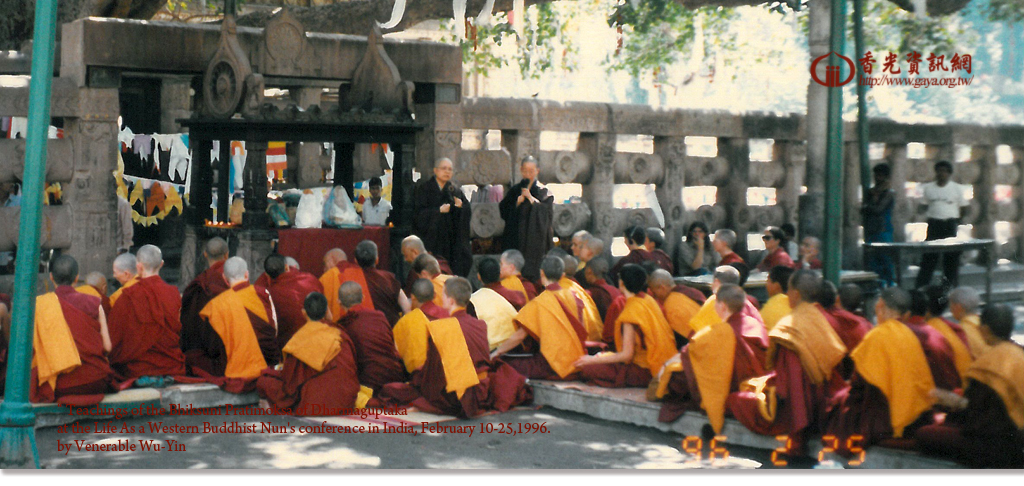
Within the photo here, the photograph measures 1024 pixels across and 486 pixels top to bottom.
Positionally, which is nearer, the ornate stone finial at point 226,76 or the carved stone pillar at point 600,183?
the ornate stone finial at point 226,76

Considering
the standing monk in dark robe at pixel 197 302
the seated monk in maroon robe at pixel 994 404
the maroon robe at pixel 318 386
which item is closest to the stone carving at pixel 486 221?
the standing monk in dark robe at pixel 197 302

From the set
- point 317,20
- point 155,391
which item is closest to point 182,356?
point 155,391

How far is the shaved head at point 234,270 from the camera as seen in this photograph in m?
7.79

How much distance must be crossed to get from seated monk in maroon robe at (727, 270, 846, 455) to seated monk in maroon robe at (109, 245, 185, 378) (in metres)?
3.68

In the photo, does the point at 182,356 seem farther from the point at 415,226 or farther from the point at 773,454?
the point at 773,454

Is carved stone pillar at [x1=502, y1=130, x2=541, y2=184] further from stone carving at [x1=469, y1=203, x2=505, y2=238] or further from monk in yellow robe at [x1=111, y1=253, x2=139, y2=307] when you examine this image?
→ monk in yellow robe at [x1=111, y1=253, x2=139, y2=307]

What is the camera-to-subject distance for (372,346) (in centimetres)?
768

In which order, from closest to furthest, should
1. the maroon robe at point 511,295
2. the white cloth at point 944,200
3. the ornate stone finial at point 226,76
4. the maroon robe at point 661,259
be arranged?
the maroon robe at point 511,295
the ornate stone finial at point 226,76
the maroon robe at point 661,259
the white cloth at point 944,200

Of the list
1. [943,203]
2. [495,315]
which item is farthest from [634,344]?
[943,203]

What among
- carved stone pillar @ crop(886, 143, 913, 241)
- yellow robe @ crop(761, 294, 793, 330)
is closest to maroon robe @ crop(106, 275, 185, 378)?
yellow robe @ crop(761, 294, 793, 330)

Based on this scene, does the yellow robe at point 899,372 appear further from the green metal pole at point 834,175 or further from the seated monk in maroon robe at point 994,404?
the green metal pole at point 834,175

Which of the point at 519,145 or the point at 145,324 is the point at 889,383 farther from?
the point at 519,145

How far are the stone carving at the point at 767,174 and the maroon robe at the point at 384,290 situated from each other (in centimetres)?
551

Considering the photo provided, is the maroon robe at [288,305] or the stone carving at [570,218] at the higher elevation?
the stone carving at [570,218]
